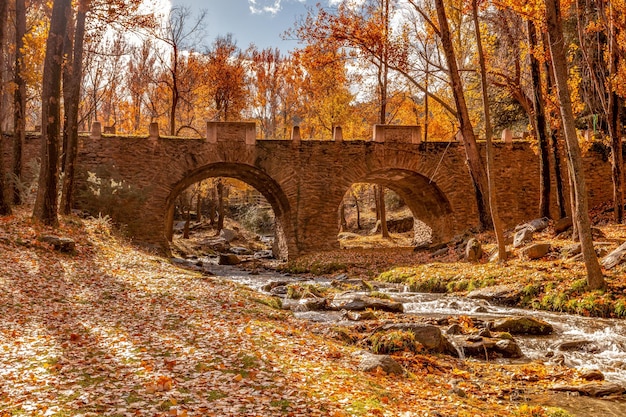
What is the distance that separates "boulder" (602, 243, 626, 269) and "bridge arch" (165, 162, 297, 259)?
1288 centimetres

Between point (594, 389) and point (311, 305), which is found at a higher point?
point (594, 389)

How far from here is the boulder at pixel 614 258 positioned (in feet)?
37.6

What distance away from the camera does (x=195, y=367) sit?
5.65m

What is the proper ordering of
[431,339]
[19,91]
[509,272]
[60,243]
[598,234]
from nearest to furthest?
[431,339] → [60,243] → [509,272] → [598,234] → [19,91]

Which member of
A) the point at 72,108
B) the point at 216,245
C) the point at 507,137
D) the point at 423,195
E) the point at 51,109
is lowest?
the point at 216,245

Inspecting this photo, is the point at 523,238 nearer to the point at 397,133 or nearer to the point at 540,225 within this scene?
the point at 540,225

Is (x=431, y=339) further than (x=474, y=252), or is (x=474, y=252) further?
(x=474, y=252)

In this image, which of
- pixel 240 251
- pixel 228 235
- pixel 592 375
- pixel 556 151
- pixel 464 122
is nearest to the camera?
pixel 592 375

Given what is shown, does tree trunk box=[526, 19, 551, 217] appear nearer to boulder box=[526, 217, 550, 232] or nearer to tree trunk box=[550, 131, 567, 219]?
tree trunk box=[550, 131, 567, 219]

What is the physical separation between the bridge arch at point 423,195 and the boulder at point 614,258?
10340 millimetres

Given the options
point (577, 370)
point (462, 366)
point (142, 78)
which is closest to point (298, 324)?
point (462, 366)

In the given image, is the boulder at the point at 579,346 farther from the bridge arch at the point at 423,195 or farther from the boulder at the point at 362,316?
the bridge arch at the point at 423,195

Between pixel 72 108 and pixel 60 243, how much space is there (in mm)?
5503

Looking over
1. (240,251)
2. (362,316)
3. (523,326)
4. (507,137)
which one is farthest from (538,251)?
(240,251)
